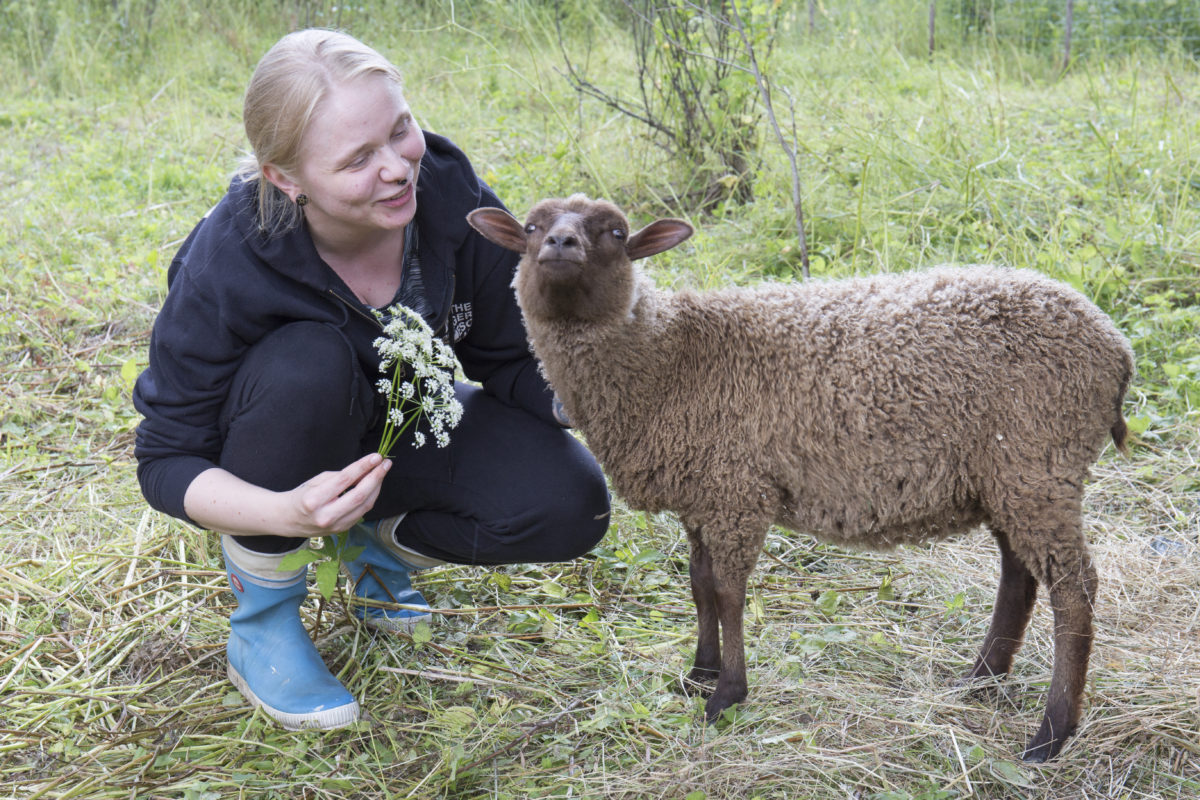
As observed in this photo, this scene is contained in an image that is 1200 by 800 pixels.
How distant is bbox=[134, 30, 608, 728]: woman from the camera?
220 centimetres

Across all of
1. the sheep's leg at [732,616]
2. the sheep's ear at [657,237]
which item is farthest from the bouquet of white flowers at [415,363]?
the sheep's leg at [732,616]

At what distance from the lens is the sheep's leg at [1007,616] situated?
2.42m

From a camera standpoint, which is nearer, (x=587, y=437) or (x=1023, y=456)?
(x=1023, y=456)

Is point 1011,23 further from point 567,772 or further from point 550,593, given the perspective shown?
point 567,772

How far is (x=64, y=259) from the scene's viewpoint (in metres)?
5.05

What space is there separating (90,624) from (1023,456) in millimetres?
2426

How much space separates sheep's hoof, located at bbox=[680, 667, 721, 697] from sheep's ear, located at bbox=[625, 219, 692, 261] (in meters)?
1.05

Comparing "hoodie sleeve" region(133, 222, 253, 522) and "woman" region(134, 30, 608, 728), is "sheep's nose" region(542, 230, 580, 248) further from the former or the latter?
"hoodie sleeve" region(133, 222, 253, 522)

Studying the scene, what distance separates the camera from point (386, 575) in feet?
9.38

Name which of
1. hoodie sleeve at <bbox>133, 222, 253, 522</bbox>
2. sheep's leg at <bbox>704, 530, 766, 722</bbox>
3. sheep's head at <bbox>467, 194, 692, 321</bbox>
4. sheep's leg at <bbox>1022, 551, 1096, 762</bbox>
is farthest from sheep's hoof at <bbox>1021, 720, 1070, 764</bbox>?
hoodie sleeve at <bbox>133, 222, 253, 522</bbox>

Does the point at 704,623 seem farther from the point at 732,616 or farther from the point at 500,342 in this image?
the point at 500,342

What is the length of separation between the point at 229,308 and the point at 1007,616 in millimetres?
2013

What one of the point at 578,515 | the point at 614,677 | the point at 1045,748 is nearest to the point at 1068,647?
the point at 1045,748

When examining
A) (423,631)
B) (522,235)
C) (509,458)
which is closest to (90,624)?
(423,631)
